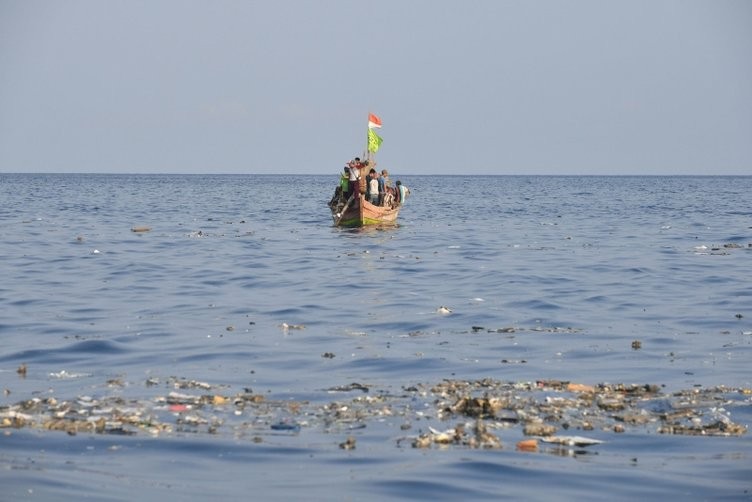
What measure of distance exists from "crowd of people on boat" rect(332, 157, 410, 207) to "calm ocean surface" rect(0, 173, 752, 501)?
367 centimetres

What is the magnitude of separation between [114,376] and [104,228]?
3128cm

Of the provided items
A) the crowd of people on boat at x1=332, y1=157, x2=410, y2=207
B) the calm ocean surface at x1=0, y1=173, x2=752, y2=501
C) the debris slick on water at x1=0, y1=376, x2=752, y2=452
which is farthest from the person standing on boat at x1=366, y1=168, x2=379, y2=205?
the debris slick on water at x1=0, y1=376, x2=752, y2=452

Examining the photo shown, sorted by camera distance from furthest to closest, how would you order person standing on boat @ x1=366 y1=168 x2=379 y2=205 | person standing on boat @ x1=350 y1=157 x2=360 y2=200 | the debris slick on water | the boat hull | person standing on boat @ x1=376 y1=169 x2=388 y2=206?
person standing on boat @ x1=376 y1=169 x2=388 y2=206 → person standing on boat @ x1=366 y1=168 x2=379 y2=205 → the boat hull → person standing on boat @ x1=350 y1=157 x2=360 y2=200 → the debris slick on water

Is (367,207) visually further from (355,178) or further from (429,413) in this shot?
(429,413)

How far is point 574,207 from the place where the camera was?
68.9 meters

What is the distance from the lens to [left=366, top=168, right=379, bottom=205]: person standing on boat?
1586 inches

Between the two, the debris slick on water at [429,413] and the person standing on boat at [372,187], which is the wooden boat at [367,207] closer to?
the person standing on boat at [372,187]

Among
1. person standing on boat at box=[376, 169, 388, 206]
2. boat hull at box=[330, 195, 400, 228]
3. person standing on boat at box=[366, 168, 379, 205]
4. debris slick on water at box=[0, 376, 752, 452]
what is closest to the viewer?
debris slick on water at box=[0, 376, 752, 452]

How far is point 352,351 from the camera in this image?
15711 millimetres

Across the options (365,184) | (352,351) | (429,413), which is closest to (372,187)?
(365,184)

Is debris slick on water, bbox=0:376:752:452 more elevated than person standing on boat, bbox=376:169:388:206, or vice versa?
person standing on boat, bbox=376:169:388:206
